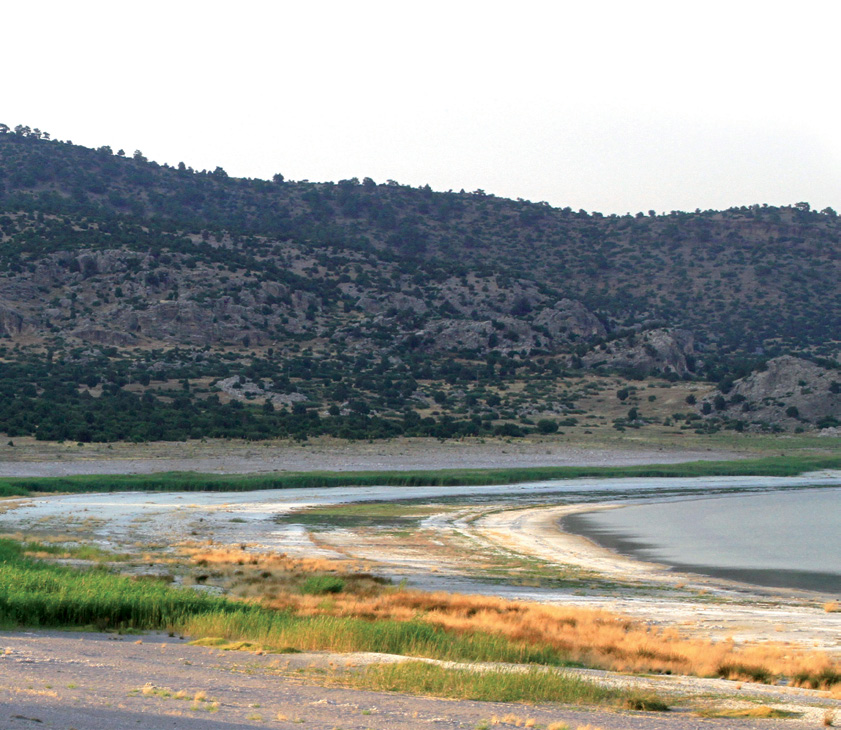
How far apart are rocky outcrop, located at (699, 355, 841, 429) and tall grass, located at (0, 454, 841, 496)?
13104 millimetres

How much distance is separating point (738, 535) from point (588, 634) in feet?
76.0

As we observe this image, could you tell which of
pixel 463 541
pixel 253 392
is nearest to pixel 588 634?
pixel 463 541

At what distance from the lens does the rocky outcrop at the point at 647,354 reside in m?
99.0

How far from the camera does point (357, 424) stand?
71.3 meters

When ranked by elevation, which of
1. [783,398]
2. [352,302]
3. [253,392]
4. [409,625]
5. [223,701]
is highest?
[352,302]

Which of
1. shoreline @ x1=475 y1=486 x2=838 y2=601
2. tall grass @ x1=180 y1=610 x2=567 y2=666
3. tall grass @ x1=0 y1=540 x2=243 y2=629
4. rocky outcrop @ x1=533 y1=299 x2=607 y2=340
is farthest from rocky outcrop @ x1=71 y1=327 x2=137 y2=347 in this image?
tall grass @ x1=180 y1=610 x2=567 y2=666

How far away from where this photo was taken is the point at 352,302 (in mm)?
111625

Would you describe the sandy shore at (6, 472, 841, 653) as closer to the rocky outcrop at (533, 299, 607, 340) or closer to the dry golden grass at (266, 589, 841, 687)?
the dry golden grass at (266, 589, 841, 687)

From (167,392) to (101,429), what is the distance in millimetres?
14847

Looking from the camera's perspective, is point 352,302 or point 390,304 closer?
point 390,304

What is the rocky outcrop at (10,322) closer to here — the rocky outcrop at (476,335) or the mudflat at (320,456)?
the mudflat at (320,456)

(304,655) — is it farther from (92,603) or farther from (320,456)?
(320,456)

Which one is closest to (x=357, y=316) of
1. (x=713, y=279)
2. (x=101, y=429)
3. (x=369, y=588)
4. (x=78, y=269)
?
(x=78, y=269)

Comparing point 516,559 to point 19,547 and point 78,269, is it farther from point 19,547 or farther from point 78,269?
point 78,269
